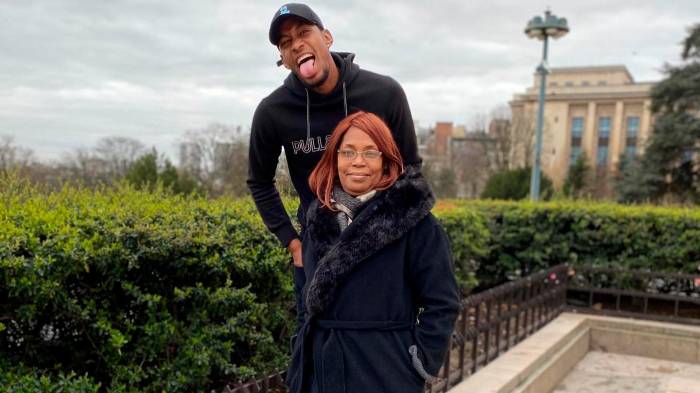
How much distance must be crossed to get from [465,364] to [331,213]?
2.91 metres

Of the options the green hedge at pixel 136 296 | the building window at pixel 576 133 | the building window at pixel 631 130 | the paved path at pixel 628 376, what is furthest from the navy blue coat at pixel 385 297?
the building window at pixel 631 130

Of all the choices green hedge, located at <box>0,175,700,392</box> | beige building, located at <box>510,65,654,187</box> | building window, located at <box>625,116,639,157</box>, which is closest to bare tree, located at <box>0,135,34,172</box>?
green hedge, located at <box>0,175,700,392</box>

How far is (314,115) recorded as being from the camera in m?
2.37

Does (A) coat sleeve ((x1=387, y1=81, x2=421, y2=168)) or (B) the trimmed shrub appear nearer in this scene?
(A) coat sleeve ((x1=387, y1=81, x2=421, y2=168))

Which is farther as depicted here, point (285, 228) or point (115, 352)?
point (115, 352)

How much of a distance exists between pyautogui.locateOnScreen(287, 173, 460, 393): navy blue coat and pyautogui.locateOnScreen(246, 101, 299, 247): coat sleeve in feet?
1.91

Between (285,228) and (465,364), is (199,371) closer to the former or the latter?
(285,228)

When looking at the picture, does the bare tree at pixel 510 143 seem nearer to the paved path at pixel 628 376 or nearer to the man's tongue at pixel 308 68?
the paved path at pixel 628 376

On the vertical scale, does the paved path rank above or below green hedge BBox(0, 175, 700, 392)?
below

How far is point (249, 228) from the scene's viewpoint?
3.59 m

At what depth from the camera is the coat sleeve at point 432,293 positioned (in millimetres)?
1987

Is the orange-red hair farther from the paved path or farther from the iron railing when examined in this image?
the iron railing

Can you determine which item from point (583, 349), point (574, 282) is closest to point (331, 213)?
point (583, 349)

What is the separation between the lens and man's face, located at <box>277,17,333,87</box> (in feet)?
7.30
